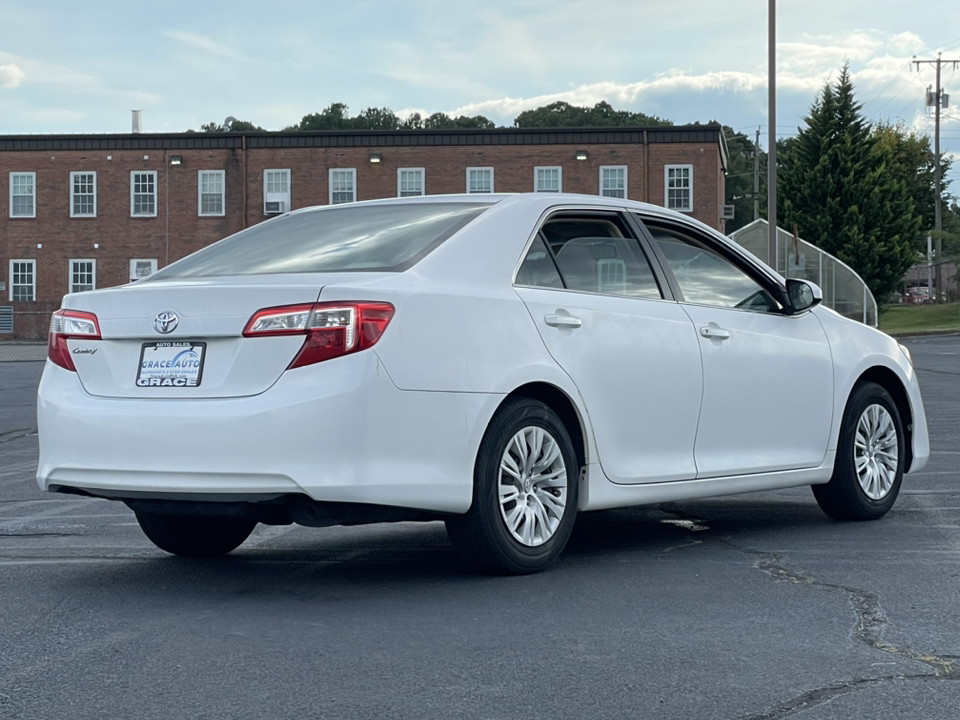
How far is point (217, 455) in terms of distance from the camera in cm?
512

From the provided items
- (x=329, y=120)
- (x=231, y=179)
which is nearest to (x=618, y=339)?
(x=231, y=179)

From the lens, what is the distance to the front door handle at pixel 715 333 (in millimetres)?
6676

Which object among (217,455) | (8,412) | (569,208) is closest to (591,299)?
(569,208)

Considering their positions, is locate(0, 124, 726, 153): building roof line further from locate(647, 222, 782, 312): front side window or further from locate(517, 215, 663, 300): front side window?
locate(517, 215, 663, 300): front side window

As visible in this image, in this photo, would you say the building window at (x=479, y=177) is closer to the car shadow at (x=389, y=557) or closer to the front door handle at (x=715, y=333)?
the car shadow at (x=389, y=557)

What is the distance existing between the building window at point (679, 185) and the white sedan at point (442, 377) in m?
44.7

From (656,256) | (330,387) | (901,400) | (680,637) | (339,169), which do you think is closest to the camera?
(680,637)

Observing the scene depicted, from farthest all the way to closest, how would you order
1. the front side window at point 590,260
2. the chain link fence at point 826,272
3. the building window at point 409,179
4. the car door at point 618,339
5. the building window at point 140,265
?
the building window at point 140,265
the building window at point 409,179
the chain link fence at point 826,272
the front side window at point 590,260
the car door at point 618,339

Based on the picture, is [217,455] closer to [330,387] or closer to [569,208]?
[330,387]

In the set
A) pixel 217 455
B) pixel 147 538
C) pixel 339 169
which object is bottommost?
pixel 147 538

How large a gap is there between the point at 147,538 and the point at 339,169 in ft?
153

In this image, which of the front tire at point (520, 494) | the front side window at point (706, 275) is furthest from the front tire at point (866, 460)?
the front tire at point (520, 494)

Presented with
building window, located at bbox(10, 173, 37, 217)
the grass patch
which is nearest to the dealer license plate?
the grass patch

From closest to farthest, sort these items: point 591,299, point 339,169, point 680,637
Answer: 1. point 680,637
2. point 591,299
3. point 339,169
